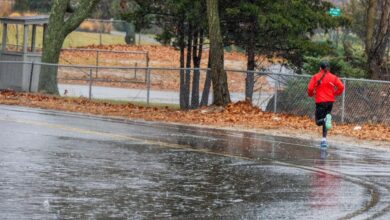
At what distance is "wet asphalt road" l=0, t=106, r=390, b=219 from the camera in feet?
32.6

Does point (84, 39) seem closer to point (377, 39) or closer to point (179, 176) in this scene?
point (377, 39)

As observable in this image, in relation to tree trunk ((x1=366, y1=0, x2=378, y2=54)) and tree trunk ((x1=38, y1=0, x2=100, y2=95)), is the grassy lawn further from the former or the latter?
tree trunk ((x1=366, y1=0, x2=378, y2=54))

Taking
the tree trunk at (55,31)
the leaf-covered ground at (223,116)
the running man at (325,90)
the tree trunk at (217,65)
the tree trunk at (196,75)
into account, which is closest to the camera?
the running man at (325,90)

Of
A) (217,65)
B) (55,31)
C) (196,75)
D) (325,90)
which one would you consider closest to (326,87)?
(325,90)

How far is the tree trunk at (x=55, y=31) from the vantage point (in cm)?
3162

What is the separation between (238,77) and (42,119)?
20924mm

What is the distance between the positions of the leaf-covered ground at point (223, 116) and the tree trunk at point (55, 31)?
3079 millimetres

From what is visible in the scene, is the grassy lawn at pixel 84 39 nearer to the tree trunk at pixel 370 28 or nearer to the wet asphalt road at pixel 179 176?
the tree trunk at pixel 370 28

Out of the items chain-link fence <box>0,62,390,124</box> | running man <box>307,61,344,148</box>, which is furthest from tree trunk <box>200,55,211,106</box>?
running man <box>307,61,344,148</box>

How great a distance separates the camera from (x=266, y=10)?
2758 cm

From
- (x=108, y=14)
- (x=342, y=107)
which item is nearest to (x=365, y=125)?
(x=342, y=107)

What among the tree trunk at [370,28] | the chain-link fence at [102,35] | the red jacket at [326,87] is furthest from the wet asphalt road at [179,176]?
the chain-link fence at [102,35]

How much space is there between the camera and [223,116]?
23.6 m

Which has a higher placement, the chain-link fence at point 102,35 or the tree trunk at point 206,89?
the chain-link fence at point 102,35
